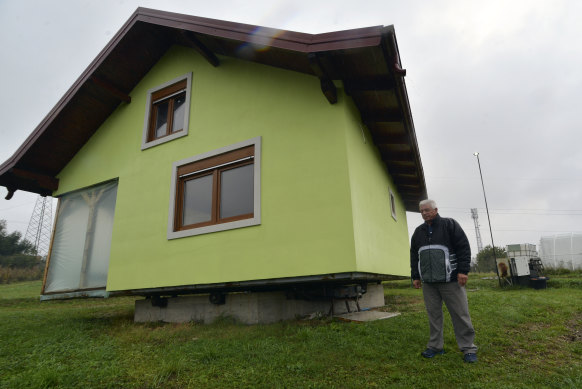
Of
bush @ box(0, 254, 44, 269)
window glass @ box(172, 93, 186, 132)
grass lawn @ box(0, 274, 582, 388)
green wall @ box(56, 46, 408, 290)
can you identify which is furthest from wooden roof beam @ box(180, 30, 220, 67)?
bush @ box(0, 254, 44, 269)

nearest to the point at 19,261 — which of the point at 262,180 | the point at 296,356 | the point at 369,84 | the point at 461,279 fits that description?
the point at 262,180

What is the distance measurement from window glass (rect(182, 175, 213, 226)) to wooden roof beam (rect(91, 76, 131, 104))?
3389mm

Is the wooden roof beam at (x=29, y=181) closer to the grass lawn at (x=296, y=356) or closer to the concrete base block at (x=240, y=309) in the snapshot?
the grass lawn at (x=296, y=356)

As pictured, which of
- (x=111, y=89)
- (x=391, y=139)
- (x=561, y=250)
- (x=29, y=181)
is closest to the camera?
(x=391, y=139)

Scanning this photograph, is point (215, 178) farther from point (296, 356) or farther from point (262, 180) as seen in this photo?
point (296, 356)

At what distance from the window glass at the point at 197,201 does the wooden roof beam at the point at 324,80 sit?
2.99 metres

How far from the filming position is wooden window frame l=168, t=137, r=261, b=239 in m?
6.62

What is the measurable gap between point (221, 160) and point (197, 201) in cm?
102

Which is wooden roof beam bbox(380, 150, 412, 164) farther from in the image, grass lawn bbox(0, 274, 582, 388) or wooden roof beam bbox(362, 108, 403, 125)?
grass lawn bbox(0, 274, 582, 388)

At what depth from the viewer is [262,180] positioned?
6.53 meters

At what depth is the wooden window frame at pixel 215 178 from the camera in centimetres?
662

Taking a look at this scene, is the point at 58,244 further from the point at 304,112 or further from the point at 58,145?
the point at 304,112

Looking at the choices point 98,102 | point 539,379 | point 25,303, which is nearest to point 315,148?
point 539,379

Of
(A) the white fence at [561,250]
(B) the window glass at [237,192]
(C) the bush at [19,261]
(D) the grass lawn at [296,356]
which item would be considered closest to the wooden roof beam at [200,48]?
(B) the window glass at [237,192]
